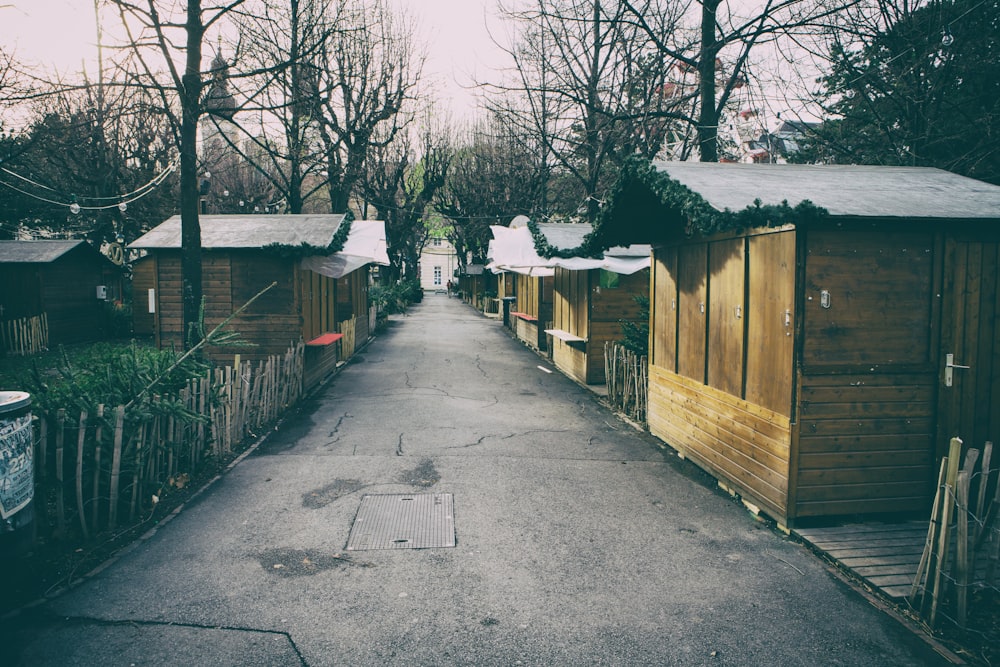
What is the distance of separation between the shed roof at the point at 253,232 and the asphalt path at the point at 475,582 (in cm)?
588

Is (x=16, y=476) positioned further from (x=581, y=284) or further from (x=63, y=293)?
(x=63, y=293)

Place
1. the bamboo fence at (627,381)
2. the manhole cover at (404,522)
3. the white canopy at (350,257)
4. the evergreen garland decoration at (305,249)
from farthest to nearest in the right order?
1. the white canopy at (350,257)
2. the evergreen garland decoration at (305,249)
3. the bamboo fence at (627,381)
4. the manhole cover at (404,522)

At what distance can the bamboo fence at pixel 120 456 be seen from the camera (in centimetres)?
511

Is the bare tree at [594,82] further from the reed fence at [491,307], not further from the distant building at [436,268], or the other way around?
the distant building at [436,268]

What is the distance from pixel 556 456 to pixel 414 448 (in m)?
1.87

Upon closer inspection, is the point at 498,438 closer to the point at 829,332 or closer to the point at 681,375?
the point at 681,375

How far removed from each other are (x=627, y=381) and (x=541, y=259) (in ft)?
19.0

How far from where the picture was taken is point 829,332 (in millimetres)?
5617

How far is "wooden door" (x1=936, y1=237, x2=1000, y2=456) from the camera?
570cm

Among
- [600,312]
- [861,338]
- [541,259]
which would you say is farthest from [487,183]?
[861,338]

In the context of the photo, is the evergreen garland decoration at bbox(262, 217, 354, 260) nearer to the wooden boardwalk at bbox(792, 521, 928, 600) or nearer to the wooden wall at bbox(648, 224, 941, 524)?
the wooden wall at bbox(648, 224, 941, 524)

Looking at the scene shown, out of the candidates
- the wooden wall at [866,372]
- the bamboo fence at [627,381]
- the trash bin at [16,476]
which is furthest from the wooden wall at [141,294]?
the wooden wall at [866,372]

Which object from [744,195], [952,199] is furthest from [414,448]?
[952,199]

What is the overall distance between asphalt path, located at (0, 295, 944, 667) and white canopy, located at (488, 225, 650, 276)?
5.08 meters
